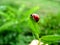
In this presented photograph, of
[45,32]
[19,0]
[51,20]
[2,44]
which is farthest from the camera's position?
[19,0]

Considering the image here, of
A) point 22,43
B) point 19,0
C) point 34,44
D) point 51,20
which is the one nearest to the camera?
point 34,44

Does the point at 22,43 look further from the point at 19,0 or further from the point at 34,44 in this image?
the point at 19,0

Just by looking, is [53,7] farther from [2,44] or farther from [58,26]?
[2,44]

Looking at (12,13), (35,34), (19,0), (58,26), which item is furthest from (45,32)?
(19,0)

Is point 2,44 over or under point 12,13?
under

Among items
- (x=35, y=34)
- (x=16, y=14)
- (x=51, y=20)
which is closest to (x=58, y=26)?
(x=51, y=20)

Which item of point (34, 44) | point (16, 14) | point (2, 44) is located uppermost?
point (34, 44)

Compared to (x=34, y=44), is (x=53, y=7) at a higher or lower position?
lower

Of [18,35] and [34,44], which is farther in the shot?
[18,35]

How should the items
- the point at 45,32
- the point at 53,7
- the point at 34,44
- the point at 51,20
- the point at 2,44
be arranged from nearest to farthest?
the point at 34,44, the point at 2,44, the point at 45,32, the point at 51,20, the point at 53,7
